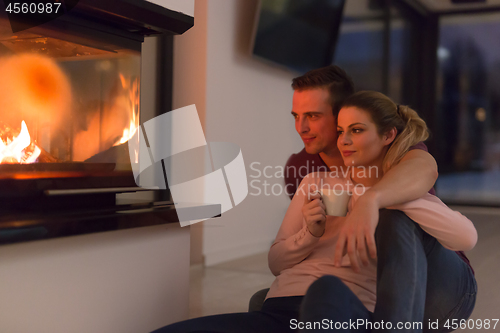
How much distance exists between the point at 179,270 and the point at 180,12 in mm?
797

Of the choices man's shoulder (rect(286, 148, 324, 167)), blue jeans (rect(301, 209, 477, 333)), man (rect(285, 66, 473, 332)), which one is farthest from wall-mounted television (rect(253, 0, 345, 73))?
blue jeans (rect(301, 209, 477, 333))

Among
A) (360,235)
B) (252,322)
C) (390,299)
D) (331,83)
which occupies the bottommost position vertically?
(252,322)

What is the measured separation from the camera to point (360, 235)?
1.00 metres

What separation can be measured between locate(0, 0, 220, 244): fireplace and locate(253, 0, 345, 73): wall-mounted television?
5.86 feet

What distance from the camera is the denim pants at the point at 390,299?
0.88 meters

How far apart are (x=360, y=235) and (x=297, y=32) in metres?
2.77

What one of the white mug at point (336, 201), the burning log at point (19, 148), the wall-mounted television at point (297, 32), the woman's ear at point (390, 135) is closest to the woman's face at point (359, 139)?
the woman's ear at point (390, 135)

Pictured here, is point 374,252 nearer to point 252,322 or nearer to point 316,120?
point 252,322

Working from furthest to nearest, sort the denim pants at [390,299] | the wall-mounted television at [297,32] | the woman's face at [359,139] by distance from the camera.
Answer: the wall-mounted television at [297,32]
the woman's face at [359,139]
the denim pants at [390,299]

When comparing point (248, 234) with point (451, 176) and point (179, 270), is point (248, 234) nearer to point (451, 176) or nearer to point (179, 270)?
point (179, 270)

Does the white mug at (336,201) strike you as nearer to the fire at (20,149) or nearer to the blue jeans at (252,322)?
the blue jeans at (252,322)

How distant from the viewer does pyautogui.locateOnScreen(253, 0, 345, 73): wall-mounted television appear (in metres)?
3.18

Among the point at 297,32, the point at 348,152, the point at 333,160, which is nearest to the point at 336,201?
the point at 348,152

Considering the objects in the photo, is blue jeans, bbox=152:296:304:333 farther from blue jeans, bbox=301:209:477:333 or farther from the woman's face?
the woman's face
